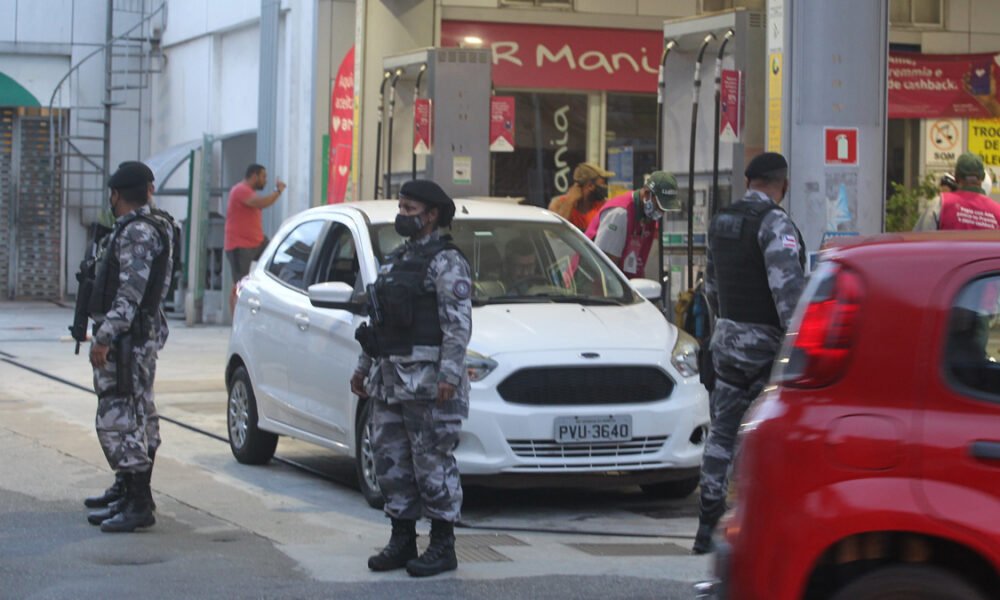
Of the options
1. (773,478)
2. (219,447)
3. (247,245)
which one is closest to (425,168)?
(247,245)

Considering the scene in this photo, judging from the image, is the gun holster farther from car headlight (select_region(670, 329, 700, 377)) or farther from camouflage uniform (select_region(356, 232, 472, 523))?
camouflage uniform (select_region(356, 232, 472, 523))

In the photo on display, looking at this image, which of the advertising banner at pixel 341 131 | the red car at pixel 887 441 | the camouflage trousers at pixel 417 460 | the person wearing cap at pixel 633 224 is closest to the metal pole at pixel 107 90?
the advertising banner at pixel 341 131

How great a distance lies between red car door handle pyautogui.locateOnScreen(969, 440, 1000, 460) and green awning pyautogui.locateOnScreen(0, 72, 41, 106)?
24.0 metres

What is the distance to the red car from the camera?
14.4 feet

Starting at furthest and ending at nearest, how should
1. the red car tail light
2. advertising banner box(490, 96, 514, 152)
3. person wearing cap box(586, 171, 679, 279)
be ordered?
advertising banner box(490, 96, 514, 152) < person wearing cap box(586, 171, 679, 279) < the red car tail light

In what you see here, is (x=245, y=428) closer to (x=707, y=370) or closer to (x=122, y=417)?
(x=122, y=417)

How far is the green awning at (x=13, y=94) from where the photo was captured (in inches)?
1035

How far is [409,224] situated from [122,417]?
2.00 metres

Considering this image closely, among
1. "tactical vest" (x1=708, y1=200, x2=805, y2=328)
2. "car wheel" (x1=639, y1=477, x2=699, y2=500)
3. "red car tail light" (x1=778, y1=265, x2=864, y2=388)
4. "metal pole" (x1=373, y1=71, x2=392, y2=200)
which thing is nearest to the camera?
"red car tail light" (x1=778, y1=265, x2=864, y2=388)

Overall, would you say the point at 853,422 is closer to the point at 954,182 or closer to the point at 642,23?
the point at 954,182

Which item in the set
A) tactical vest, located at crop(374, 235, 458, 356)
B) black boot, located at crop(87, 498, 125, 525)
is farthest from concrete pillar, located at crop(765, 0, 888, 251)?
black boot, located at crop(87, 498, 125, 525)

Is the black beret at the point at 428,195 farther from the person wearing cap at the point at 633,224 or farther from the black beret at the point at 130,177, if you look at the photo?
the person wearing cap at the point at 633,224

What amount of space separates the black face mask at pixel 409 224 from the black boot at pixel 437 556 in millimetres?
1284

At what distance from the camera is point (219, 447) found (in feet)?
37.4
